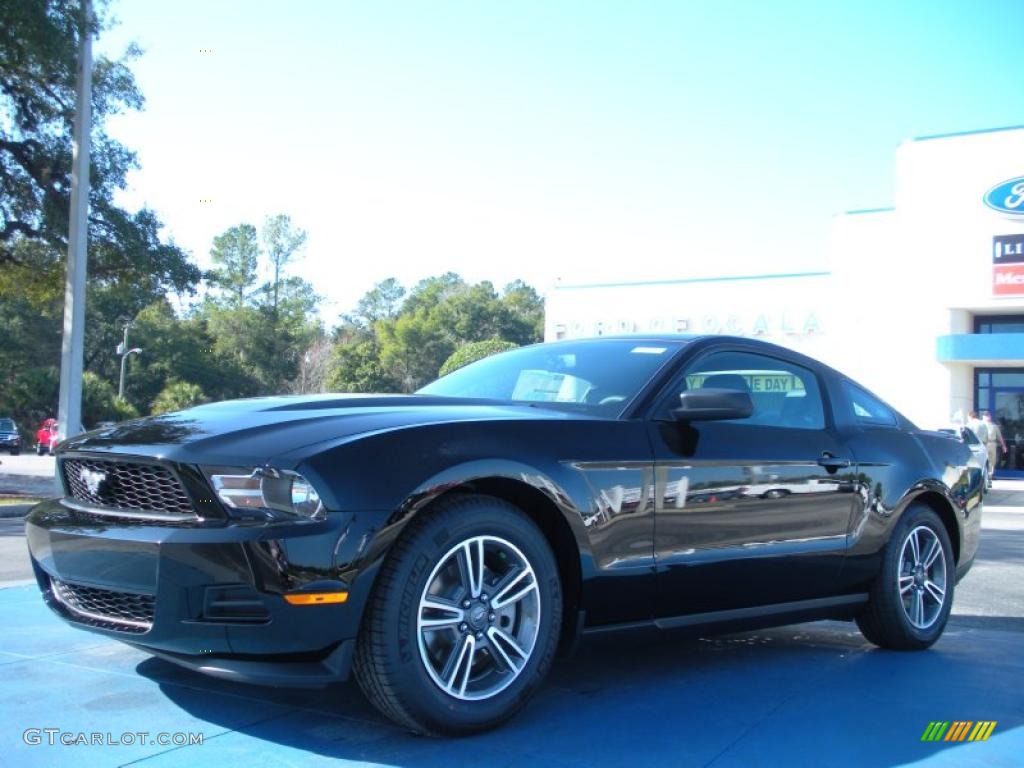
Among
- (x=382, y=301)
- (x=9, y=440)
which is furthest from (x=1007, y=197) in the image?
(x=382, y=301)

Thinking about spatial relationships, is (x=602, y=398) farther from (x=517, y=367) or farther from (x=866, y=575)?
(x=866, y=575)

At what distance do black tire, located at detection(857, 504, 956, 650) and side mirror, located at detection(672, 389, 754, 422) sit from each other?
1.46m

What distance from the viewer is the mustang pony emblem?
3.43 m

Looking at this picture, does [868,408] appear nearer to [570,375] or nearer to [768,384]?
[768,384]

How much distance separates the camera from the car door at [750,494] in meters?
3.82

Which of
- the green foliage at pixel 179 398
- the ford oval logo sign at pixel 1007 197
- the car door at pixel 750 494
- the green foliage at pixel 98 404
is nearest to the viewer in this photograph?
the car door at pixel 750 494

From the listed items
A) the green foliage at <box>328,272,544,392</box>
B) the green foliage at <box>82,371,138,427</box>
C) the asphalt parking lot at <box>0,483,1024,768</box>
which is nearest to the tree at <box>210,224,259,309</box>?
the green foliage at <box>328,272,544,392</box>

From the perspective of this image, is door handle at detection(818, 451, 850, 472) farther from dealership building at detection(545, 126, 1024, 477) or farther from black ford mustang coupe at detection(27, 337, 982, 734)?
dealership building at detection(545, 126, 1024, 477)

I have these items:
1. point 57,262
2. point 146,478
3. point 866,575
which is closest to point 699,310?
point 57,262

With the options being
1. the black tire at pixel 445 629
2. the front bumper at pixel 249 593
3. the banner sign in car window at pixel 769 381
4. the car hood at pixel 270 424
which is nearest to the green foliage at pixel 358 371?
the banner sign in car window at pixel 769 381

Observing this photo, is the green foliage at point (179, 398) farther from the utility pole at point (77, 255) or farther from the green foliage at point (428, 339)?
the utility pole at point (77, 255)

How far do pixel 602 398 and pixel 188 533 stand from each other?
5.87 ft

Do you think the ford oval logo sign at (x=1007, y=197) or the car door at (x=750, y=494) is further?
Answer: the ford oval logo sign at (x=1007, y=197)

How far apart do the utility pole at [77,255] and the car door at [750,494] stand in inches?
512
